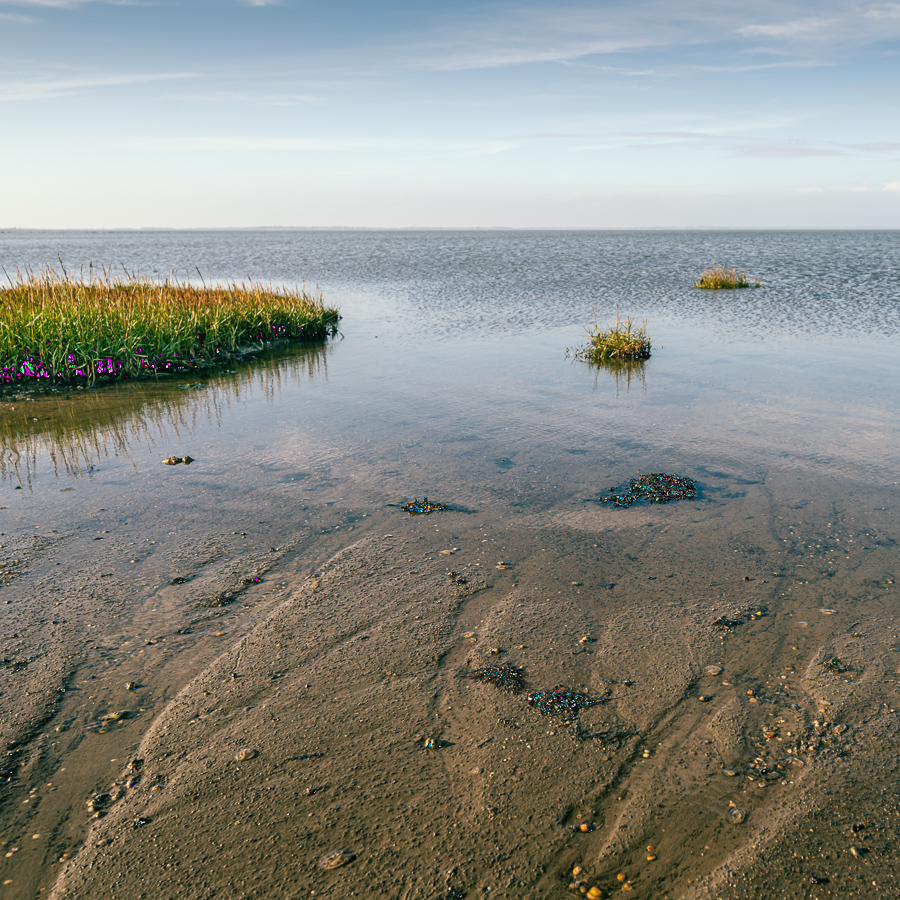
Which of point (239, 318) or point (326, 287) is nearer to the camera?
point (239, 318)

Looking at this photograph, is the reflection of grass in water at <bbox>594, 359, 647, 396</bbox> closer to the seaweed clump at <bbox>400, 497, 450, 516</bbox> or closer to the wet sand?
the seaweed clump at <bbox>400, 497, 450, 516</bbox>

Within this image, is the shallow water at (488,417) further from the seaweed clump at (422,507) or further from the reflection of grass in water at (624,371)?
the seaweed clump at (422,507)

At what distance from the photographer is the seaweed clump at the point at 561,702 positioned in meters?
5.11

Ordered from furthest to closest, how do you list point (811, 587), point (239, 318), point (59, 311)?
point (239, 318) → point (59, 311) → point (811, 587)

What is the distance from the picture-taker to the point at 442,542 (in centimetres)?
819

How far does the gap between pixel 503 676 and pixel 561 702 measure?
0.59 m

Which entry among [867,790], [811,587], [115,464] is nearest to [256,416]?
[115,464]

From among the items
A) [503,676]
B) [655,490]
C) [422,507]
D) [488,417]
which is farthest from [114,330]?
[503,676]

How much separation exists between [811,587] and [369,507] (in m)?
5.88

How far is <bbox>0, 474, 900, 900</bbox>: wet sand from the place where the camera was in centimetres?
390

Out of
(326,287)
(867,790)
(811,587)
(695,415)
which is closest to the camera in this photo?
(867,790)

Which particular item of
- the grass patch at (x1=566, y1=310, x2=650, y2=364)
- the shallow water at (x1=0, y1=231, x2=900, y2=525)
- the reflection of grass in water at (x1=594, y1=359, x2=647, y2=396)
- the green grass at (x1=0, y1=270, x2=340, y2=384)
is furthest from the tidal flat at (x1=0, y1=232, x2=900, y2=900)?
the grass patch at (x1=566, y1=310, x2=650, y2=364)

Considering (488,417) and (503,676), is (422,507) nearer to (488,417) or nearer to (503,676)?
(503,676)

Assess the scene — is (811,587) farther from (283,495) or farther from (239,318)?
(239,318)
